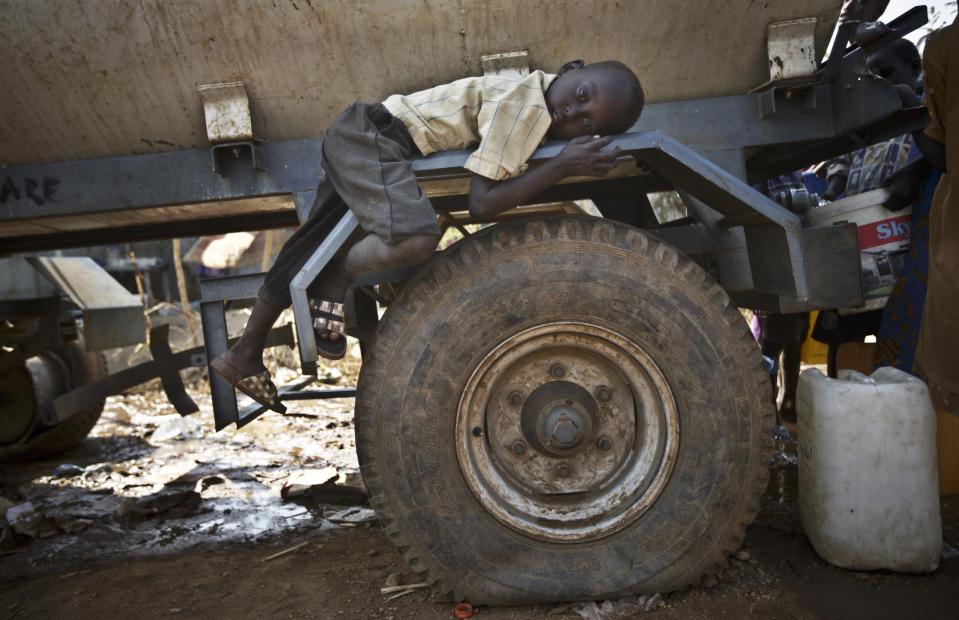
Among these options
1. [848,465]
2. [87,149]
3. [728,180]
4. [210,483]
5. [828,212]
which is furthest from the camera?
[210,483]

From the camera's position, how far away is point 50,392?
4.77 metres

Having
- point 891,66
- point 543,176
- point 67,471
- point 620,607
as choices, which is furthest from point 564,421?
point 67,471

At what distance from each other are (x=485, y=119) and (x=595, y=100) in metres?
0.35

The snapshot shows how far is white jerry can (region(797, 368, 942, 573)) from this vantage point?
2.16 meters

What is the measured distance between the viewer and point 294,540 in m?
2.95

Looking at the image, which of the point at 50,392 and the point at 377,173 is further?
the point at 50,392

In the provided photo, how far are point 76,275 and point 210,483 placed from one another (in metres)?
1.70

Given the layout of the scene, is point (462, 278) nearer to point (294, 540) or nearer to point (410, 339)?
point (410, 339)

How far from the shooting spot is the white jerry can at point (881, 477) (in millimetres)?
2164

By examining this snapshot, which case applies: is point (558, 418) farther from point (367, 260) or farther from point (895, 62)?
point (895, 62)

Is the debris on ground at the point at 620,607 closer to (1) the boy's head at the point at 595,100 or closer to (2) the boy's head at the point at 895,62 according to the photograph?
(1) the boy's head at the point at 595,100

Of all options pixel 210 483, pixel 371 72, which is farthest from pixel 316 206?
pixel 210 483

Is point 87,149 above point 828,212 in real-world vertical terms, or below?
above

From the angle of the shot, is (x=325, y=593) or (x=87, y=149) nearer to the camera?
(x=325, y=593)
